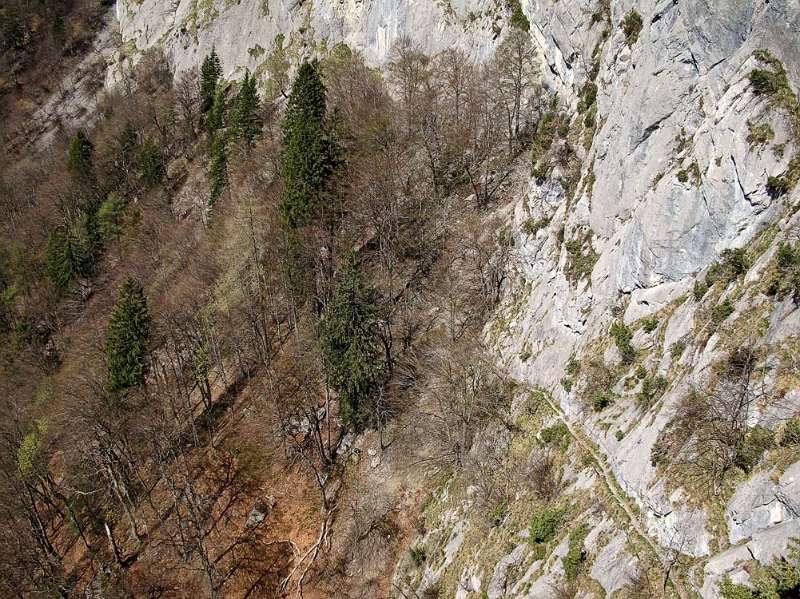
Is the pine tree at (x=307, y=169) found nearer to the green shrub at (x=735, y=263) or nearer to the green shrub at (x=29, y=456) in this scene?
the green shrub at (x=29, y=456)


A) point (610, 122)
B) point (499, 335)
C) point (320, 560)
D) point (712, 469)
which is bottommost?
point (320, 560)

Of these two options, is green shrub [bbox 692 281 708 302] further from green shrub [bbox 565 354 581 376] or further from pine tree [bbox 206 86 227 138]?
pine tree [bbox 206 86 227 138]

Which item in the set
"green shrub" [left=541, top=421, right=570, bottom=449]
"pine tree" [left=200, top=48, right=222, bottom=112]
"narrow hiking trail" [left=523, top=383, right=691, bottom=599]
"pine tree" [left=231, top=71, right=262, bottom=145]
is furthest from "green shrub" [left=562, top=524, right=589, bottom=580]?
"pine tree" [left=200, top=48, right=222, bottom=112]

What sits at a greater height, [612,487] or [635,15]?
[635,15]

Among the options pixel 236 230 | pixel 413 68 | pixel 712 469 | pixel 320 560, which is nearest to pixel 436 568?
pixel 320 560

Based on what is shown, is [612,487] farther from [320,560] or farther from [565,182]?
[320,560]

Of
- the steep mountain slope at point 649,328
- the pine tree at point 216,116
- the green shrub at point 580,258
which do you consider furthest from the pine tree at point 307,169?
the pine tree at point 216,116

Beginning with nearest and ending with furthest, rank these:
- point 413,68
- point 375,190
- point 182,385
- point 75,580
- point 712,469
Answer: point 712,469
point 75,580
point 375,190
point 182,385
point 413,68
